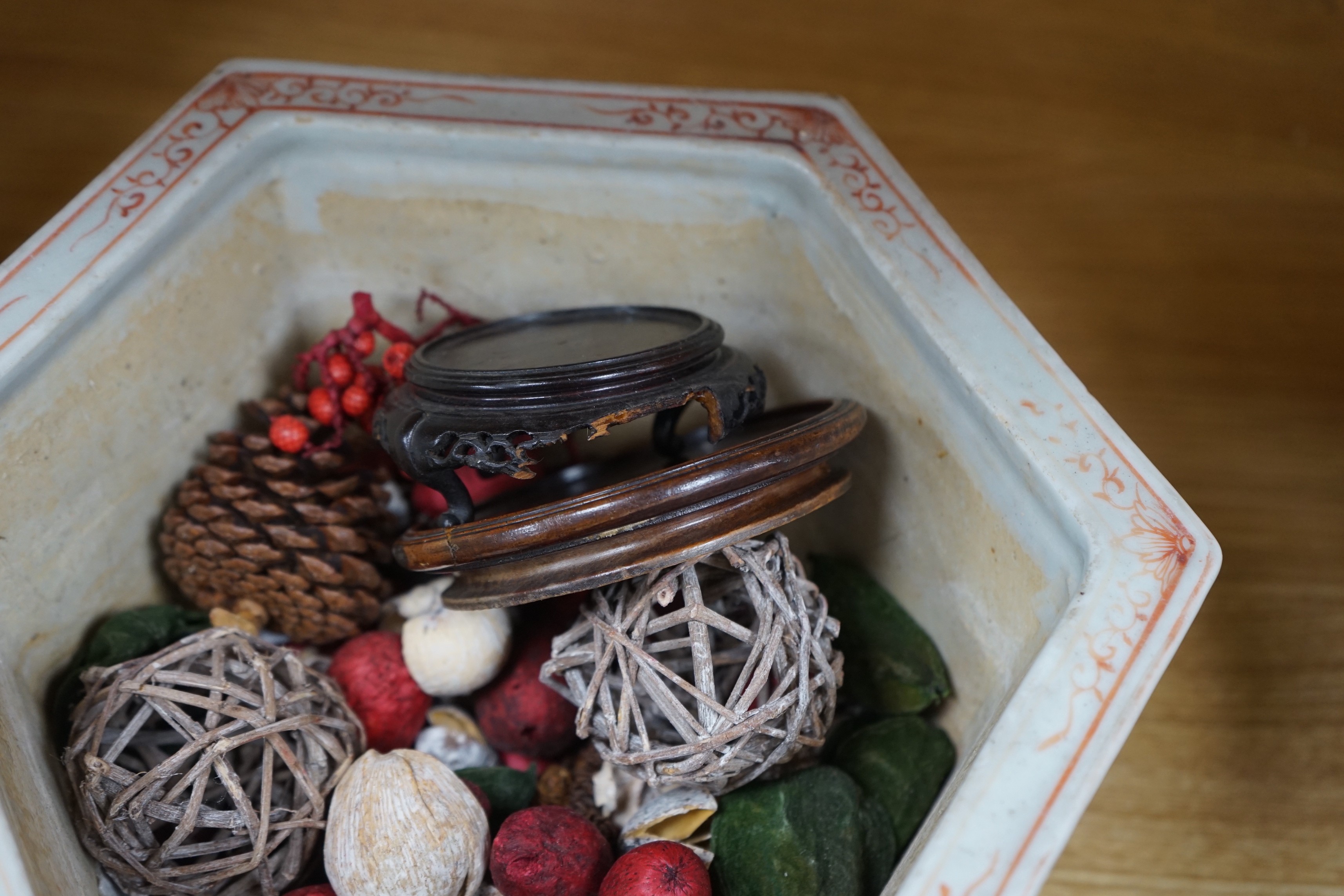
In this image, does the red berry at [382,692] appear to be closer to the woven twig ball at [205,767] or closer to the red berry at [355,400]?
the woven twig ball at [205,767]

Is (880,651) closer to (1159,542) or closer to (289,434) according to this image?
(1159,542)

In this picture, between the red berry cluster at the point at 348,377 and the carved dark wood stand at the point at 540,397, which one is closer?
the carved dark wood stand at the point at 540,397

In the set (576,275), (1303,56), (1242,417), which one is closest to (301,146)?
(576,275)

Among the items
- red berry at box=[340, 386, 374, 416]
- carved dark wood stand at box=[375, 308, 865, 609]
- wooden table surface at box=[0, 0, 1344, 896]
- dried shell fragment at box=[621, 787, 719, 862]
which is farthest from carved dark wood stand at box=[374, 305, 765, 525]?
wooden table surface at box=[0, 0, 1344, 896]

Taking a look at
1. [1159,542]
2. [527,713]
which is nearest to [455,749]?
[527,713]

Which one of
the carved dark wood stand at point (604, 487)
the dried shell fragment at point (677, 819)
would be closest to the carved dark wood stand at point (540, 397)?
the carved dark wood stand at point (604, 487)

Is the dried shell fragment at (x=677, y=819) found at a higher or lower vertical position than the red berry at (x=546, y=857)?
lower
